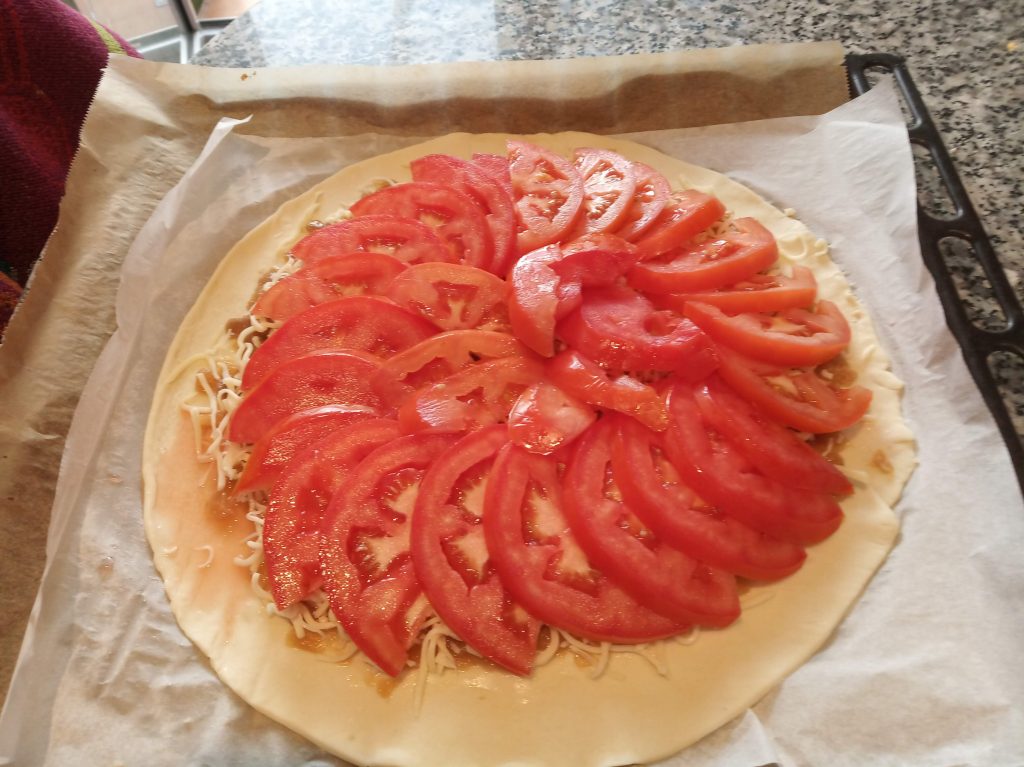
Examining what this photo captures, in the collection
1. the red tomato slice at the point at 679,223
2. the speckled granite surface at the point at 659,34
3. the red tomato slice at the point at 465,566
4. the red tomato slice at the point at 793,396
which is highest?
the speckled granite surface at the point at 659,34

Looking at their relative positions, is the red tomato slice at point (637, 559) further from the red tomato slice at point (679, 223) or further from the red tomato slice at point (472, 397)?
the red tomato slice at point (679, 223)

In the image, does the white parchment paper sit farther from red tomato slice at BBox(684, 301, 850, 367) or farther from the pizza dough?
red tomato slice at BBox(684, 301, 850, 367)

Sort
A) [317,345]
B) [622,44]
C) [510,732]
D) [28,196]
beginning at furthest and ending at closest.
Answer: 1. [622,44]
2. [28,196]
3. [317,345]
4. [510,732]

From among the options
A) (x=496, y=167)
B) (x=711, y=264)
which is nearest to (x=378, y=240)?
(x=496, y=167)

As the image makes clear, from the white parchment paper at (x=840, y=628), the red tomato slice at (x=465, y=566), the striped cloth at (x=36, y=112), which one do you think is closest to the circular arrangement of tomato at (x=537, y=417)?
the red tomato slice at (x=465, y=566)

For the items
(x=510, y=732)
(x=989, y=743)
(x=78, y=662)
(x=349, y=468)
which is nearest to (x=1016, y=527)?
(x=989, y=743)

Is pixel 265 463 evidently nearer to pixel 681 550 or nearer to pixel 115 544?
pixel 115 544

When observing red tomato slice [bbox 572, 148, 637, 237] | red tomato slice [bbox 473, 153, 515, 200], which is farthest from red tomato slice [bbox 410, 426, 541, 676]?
red tomato slice [bbox 473, 153, 515, 200]
